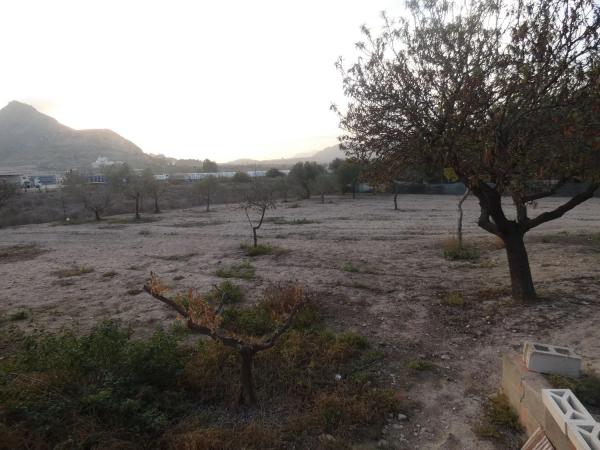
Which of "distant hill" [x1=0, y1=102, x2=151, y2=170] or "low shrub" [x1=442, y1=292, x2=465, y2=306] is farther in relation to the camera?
"distant hill" [x1=0, y1=102, x2=151, y2=170]

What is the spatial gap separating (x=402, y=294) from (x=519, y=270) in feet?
8.40

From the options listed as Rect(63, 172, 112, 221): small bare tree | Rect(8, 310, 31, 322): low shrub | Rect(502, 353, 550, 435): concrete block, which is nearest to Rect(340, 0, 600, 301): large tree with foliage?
Rect(502, 353, 550, 435): concrete block

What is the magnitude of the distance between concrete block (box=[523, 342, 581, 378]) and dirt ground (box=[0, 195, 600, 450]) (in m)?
0.94

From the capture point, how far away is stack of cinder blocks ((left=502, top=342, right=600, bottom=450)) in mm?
2793

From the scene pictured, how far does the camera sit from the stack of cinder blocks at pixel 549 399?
2.79m

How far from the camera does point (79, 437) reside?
3.75 m

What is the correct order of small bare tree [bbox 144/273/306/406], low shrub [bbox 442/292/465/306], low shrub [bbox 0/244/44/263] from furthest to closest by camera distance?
low shrub [bbox 0/244/44/263] < low shrub [bbox 442/292/465/306] < small bare tree [bbox 144/273/306/406]

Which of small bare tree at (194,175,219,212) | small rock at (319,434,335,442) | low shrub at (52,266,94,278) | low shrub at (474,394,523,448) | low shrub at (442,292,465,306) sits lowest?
low shrub at (52,266,94,278)

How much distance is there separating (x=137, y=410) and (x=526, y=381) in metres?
4.62

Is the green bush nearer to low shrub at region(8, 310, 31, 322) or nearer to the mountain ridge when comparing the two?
low shrub at region(8, 310, 31, 322)

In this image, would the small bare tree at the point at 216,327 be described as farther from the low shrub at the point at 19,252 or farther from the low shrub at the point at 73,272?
the low shrub at the point at 19,252

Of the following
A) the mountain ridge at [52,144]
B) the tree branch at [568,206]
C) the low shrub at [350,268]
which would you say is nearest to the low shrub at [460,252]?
the low shrub at [350,268]

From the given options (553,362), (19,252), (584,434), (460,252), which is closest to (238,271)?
(460,252)

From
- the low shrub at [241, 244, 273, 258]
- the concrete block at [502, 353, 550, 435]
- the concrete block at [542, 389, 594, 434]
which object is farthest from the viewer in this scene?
the low shrub at [241, 244, 273, 258]
